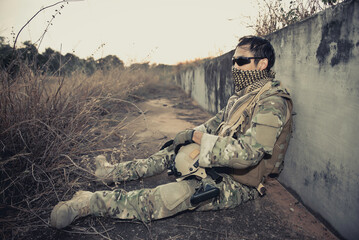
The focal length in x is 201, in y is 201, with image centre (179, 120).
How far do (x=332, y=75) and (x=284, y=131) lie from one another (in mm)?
469

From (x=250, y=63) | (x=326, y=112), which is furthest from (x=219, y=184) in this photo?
(x=250, y=63)

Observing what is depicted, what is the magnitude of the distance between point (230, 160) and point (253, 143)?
0.61 feet

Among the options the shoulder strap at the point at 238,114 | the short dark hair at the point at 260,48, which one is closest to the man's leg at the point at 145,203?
the shoulder strap at the point at 238,114

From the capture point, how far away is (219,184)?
1.54m

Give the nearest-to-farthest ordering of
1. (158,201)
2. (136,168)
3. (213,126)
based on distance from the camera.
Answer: (158,201), (136,168), (213,126)

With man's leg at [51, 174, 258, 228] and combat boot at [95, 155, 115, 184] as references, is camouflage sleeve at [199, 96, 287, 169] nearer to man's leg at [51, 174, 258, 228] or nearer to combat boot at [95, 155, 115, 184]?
man's leg at [51, 174, 258, 228]

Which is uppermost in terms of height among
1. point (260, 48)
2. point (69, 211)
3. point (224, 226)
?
point (260, 48)

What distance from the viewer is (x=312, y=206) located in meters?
1.53

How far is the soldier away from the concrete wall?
8.4 inches

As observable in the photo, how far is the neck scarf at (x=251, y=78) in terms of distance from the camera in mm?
1607

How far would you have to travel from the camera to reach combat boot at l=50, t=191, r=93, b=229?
1.32m

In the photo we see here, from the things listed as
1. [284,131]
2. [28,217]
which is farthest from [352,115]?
[28,217]

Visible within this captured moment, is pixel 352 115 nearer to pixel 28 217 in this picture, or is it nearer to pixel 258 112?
pixel 258 112

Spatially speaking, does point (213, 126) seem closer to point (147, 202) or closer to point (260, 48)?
point (260, 48)
